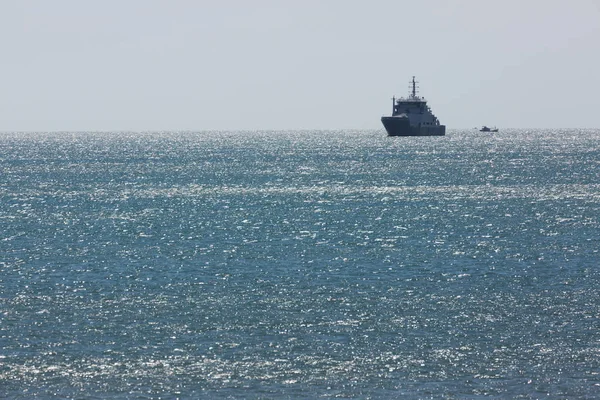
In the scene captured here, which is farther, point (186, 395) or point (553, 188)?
point (553, 188)

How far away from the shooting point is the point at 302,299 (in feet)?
152

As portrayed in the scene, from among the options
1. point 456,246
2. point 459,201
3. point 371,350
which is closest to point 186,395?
point 371,350

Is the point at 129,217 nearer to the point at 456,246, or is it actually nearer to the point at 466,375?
the point at 456,246

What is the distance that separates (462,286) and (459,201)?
2020 inches

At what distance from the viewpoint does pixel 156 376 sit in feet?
110

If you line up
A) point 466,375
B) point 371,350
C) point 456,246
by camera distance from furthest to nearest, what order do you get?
point 456,246, point 371,350, point 466,375

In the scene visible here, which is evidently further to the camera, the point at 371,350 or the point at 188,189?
the point at 188,189

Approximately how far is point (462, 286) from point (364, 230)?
26.1 meters

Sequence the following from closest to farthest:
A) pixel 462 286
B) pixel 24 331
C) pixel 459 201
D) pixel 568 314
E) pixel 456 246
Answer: pixel 24 331, pixel 568 314, pixel 462 286, pixel 456 246, pixel 459 201

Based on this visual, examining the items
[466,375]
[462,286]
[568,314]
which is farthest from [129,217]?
[466,375]

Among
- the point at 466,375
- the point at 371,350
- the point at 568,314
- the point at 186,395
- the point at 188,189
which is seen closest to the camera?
the point at 186,395

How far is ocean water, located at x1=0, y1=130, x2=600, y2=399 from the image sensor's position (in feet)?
109

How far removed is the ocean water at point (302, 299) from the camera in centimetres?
3316

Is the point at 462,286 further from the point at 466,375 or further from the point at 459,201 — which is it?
the point at 459,201
